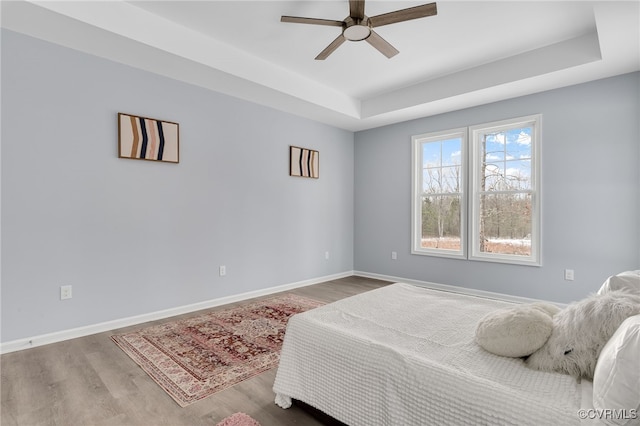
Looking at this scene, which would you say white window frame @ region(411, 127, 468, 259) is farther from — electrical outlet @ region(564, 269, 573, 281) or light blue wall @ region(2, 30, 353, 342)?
light blue wall @ region(2, 30, 353, 342)

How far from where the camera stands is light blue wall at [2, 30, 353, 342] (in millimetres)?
2660

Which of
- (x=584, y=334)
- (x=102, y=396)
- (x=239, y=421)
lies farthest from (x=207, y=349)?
(x=584, y=334)

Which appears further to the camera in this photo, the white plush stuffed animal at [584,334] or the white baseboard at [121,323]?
the white baseboard at [121,323]

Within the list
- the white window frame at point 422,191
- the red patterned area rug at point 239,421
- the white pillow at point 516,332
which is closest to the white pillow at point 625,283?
the white pillow at point 516,332

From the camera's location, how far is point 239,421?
5.62 feet

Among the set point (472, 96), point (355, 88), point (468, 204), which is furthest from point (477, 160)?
point (355, 88)

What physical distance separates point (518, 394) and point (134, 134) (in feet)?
11.8

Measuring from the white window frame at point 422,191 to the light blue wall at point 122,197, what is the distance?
72.0 inches

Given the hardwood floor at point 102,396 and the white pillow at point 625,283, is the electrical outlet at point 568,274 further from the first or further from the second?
the hardwood floor at point 102,396

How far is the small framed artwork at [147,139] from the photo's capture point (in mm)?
3166

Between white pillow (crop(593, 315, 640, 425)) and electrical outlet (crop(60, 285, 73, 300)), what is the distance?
11.8ft

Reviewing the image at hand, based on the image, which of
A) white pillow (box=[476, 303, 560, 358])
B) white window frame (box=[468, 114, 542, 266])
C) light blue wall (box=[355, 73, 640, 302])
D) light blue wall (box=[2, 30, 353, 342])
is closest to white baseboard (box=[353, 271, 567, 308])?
light blue wall (box=[355, 73, 640, 302])

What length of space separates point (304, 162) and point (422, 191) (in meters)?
1.89

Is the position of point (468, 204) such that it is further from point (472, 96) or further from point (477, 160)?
point (472, 96)
